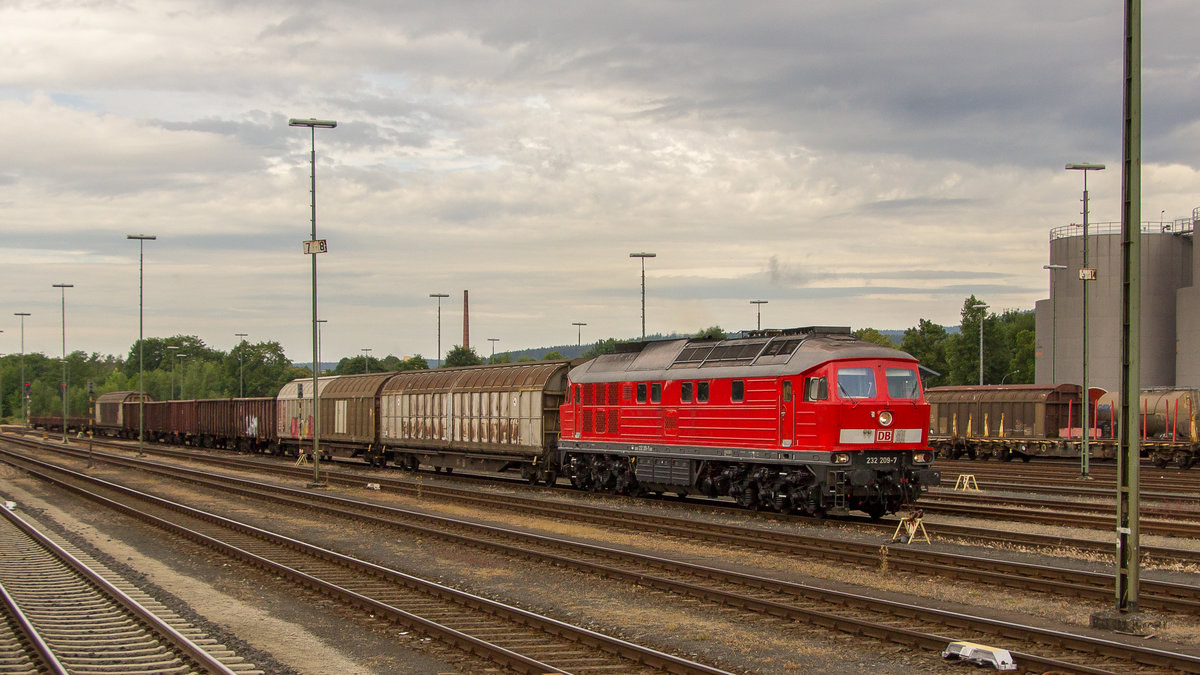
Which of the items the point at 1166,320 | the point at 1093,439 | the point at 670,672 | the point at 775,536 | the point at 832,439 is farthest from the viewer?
the point at 1166,320

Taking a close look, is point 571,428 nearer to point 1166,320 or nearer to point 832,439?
point 832,439

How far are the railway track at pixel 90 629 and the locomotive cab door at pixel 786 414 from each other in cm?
1352

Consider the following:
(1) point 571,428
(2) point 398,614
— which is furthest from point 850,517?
(2) point 398,614

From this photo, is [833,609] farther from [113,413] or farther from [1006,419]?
[113,413]

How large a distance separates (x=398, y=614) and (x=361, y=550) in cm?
774

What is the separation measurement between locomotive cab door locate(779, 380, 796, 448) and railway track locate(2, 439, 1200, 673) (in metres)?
6.15

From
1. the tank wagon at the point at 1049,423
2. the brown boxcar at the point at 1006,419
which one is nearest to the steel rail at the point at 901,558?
the tank wagon at the point at 1049,423

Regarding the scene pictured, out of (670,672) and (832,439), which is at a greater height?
(832,439)

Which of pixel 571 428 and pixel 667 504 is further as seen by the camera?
pixel 571 428

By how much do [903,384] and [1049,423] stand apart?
32.2m

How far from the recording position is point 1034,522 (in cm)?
2498

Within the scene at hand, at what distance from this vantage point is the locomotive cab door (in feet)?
78.9

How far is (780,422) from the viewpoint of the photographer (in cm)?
2439

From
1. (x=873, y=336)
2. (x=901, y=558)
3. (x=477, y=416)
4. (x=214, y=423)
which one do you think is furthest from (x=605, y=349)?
(x=873, y=336)
